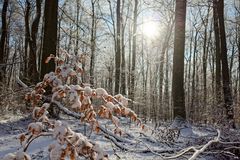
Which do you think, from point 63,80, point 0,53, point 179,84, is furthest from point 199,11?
point 63,80

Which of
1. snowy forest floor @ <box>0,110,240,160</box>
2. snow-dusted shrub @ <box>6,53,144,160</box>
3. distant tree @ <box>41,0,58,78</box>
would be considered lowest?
snowy forest floor @ <box>0,110,240,160</box>

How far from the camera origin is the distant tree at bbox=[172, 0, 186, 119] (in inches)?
445

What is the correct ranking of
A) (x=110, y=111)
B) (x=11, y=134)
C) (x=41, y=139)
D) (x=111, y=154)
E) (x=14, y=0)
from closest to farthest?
(x=110, y=111) < (x=111, y=154) < (x=41, y=139) < (x=11, y=134) < (x=14, y=0)

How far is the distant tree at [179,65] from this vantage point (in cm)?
1130

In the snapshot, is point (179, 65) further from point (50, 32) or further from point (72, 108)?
point (72, 108)

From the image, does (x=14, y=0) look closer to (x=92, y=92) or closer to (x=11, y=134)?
(x=11, y=134)

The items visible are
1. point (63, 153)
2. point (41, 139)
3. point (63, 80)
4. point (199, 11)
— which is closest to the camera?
point (63, 153)

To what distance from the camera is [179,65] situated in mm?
11547

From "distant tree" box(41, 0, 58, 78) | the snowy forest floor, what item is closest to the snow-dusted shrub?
the snowy forest floor

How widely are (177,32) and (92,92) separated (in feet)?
31.0

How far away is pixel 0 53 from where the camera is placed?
19.0m

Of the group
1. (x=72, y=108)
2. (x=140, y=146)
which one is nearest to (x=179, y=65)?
(x=140, y=146)

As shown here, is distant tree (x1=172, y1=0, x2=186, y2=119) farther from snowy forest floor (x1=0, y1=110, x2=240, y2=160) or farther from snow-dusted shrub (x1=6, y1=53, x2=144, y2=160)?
snow-dusted shrub (x1=6, y1=53, x2=144, y2=160)

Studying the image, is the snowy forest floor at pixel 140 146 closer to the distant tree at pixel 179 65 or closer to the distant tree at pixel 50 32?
the distant tree at pixel 50 32
